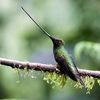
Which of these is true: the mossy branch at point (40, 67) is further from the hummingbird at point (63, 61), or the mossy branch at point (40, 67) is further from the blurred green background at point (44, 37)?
the blurred green background at point (44, 37)

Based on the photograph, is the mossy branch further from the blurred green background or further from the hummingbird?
the blurred green background

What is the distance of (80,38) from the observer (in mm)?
4113

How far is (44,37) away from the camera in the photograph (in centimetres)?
457

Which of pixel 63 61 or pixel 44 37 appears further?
pixel 44 37

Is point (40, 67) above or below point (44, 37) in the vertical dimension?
below

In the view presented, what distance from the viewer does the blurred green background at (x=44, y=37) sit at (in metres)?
3.90

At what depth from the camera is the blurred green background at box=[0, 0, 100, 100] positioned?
390cm

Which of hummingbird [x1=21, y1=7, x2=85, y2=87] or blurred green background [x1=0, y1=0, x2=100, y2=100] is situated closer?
hummingbird [x1=21, y1=7, x2=85, y2=87]

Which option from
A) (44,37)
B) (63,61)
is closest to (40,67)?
(63,61)

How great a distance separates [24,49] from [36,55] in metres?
0.24

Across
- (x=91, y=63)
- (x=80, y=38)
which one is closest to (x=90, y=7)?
(x=80, y=38)

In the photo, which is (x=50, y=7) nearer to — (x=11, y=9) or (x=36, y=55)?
(x=11, y=9)

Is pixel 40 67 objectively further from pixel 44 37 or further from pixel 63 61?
pixel 44 37

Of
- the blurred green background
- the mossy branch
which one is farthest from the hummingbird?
the blurred green background
